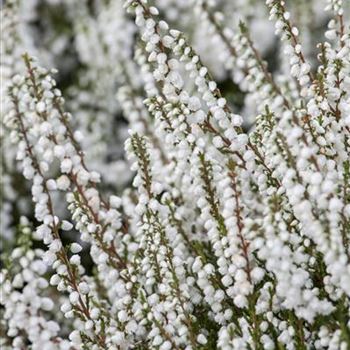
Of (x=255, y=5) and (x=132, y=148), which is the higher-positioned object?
(x=255, y=5)

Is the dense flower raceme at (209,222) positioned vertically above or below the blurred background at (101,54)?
below

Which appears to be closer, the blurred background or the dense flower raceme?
the dense flower raceme

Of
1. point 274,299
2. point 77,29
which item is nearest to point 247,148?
point 274,299

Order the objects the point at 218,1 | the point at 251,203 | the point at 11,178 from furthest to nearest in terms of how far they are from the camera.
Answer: the point at 218,1, the point at 11,178, the point at 251,203

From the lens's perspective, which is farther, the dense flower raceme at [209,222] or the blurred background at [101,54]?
the blurred background at [101,54]

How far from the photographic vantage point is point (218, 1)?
798cm

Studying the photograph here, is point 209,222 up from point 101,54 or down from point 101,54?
down

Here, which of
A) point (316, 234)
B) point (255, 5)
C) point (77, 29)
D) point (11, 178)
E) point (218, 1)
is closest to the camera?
point (316, 234)

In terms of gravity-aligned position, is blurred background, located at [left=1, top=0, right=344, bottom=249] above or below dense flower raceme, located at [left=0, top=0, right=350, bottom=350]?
above

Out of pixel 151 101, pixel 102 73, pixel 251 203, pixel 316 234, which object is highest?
pixel 102 73

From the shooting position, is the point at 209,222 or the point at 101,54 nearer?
the point at 209,222

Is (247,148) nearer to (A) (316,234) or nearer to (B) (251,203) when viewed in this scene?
(B) (251,203)

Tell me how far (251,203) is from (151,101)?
0.90 m

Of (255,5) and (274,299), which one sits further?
(255,5)
